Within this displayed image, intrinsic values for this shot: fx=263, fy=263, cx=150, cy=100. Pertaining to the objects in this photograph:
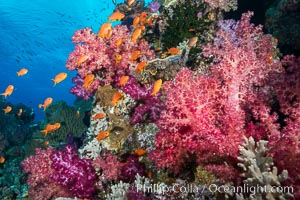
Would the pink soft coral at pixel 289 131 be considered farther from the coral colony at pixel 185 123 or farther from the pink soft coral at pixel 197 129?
the pink soft coral at pixel 197 129

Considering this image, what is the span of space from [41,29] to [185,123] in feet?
122

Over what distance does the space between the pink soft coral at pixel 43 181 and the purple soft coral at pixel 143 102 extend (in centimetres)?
194

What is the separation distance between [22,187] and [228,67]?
9.09 m

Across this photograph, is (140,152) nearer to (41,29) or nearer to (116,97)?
(116,97)

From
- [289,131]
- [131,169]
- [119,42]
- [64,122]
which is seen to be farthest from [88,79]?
[64,122]

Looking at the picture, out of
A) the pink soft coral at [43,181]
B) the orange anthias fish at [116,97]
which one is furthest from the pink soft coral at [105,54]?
the pink soft coral at [43,181]

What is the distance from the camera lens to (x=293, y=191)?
264 cm

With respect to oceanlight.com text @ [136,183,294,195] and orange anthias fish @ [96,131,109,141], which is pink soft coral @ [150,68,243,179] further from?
orange anthias fish @ [96,131,109,141]

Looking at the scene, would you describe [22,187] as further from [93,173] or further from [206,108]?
[206,108]

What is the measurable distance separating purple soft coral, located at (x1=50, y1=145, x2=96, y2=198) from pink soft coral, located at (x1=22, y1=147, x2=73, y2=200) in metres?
0.29

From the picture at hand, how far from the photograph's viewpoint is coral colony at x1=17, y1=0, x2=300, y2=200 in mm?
3068

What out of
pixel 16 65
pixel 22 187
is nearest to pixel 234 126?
pixel 22 187

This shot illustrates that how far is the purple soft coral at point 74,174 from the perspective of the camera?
477 centimetres

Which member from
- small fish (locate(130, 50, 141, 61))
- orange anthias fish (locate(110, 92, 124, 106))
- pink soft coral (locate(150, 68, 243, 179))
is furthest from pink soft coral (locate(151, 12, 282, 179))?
small fish (locate(130, 50, 141, 61))
